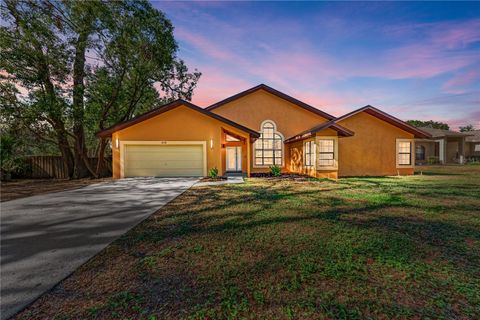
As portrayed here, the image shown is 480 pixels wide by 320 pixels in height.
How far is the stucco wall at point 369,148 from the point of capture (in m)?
14.6

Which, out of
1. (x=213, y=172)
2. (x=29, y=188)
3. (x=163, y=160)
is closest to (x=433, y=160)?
(x=213, y=172)

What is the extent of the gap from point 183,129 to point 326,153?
9.26 m

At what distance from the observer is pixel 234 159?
20328mm

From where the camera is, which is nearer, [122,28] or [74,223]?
A: [74,223]

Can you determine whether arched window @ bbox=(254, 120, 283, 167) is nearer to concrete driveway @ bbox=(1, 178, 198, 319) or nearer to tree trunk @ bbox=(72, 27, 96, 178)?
concrete driveway @ bbox=(1, 178, 198, 319)

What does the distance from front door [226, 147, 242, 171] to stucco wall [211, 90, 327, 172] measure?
411 cm

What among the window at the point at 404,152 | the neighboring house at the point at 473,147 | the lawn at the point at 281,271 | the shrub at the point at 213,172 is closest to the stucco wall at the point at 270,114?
the shrub at the point at 213,172

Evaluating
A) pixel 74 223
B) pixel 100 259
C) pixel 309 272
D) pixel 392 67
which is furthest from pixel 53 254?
pixel 392 67

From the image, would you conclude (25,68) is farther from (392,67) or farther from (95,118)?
(392,67)

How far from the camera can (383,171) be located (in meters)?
14.8

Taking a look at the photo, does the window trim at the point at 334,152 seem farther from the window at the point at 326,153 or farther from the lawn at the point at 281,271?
the lawn at the point at 281,271

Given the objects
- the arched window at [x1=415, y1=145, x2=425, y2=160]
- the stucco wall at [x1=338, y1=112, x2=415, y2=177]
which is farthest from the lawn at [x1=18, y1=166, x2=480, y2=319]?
the arched window at [x1=415, y1=145, x2=425, y2=160]

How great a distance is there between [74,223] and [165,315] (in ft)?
13.3

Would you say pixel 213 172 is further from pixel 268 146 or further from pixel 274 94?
pixel 274 94
